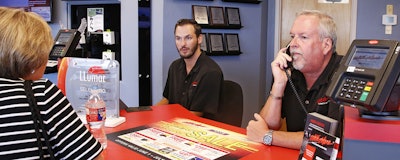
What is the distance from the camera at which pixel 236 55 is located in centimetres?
395

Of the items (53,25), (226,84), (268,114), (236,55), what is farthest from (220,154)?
(53,25)

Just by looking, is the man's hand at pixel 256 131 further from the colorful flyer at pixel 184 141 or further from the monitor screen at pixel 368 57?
the monitor screen at pixel 368 57

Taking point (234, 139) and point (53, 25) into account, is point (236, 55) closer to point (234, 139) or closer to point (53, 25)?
point (53, 25)

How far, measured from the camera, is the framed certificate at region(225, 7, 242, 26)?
3.79 m

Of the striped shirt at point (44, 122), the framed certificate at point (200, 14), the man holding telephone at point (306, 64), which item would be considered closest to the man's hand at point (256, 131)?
the man holding telephone at point (306, 64)

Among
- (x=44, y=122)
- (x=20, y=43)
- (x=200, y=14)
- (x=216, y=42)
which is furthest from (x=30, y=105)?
(x=216, y=42)

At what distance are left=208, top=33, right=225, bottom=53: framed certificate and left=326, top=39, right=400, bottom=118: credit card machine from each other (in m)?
2.62

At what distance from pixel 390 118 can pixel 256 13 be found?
3.24 meters

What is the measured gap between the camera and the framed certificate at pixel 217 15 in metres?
3.68

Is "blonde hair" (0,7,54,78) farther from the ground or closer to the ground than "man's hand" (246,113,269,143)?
farther from the ground

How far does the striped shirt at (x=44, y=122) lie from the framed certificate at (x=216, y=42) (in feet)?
8.79

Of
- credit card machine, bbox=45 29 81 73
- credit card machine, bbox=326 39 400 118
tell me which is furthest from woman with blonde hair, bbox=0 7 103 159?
credit card machine, bbox=45 29 81 73

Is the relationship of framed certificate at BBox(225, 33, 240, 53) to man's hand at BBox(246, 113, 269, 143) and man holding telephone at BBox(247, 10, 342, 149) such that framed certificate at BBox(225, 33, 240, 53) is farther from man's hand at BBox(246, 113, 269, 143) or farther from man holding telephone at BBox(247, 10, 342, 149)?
man's hand at BBox(246, 113, 269, 143)

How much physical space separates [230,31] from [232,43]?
132 mm
